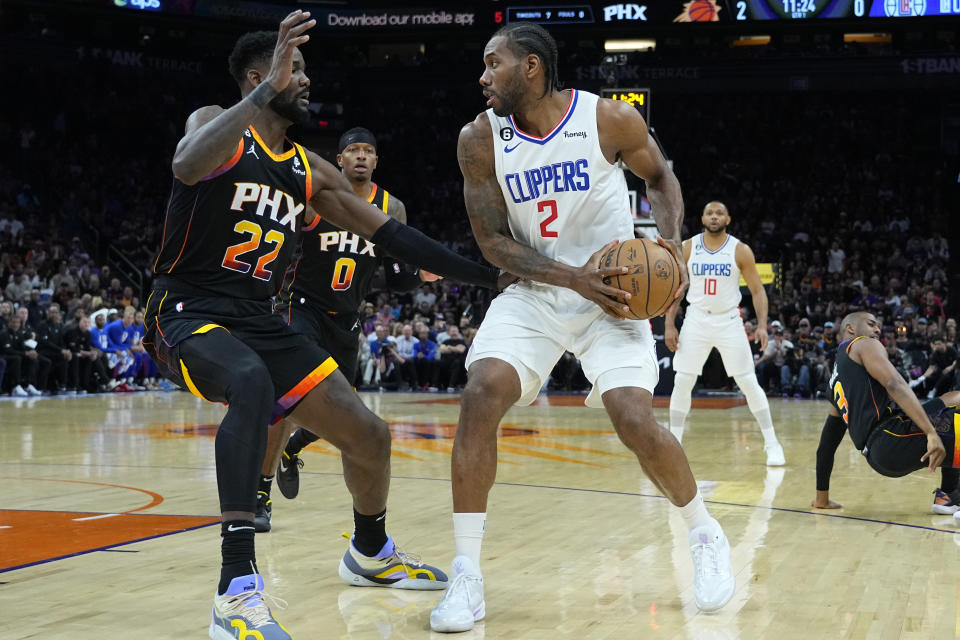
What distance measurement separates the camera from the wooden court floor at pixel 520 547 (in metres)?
3.74

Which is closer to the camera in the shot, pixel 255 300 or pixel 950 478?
pixel 255 300


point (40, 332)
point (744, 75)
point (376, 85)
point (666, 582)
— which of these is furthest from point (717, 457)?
point (376, 85)

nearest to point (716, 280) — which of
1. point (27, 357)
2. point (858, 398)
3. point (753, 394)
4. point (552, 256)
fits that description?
point (753, 394)

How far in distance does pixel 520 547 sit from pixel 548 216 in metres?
1.80

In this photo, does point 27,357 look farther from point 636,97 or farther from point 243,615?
point 243,615

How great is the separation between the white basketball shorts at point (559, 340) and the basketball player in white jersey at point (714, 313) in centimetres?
474

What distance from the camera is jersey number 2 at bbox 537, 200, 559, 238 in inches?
167

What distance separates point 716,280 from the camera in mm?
9195

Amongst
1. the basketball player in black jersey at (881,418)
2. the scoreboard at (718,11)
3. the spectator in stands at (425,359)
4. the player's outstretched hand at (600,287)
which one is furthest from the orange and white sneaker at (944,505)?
the scoreboard at (718,11)

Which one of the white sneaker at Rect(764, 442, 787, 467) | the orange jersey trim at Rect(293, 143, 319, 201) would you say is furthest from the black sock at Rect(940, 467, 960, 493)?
the orange jersey trim at Rect(293, 143, 319, 201)

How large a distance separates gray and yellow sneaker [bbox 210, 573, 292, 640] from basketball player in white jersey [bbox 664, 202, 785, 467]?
236 inches

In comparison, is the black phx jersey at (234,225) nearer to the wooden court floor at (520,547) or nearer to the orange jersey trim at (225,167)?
the orange jersey trim at (225,167)

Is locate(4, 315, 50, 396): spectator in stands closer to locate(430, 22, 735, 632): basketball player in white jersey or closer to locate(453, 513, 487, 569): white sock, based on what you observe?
locate(430, 22, 735, 632): basketball player in white jersey

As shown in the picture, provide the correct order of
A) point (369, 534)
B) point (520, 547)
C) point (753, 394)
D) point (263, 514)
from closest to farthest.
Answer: point (369, 534), point (520, 547), point (263, 514), point (753, 394)
